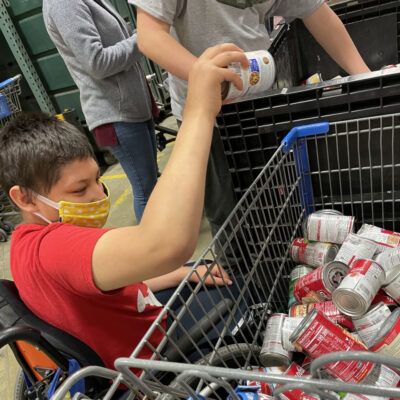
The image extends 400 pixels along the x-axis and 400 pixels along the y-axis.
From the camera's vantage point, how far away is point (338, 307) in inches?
35.5

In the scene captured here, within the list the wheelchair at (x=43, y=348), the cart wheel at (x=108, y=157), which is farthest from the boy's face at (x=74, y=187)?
the cart wheel at (x=108, y=157)

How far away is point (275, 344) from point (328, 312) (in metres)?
0.19

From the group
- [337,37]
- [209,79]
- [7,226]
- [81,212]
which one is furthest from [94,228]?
[7,226]

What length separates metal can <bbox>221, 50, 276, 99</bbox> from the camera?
2.68 feet

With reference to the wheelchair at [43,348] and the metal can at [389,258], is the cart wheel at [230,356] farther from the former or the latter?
the metal can at [389,258]

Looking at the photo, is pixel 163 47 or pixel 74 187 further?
pixel 163 47

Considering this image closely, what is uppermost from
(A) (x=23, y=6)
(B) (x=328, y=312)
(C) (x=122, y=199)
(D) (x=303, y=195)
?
(A) (x=23, y=6)

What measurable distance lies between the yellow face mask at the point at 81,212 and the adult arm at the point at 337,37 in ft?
3.96

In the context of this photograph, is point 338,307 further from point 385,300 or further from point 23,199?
point 23,199

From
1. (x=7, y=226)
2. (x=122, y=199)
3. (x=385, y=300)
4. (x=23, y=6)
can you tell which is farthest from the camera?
(x=23, y=6)

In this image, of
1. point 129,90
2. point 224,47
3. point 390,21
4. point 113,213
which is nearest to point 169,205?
point 224,47

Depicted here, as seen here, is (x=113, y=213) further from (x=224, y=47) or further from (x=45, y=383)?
(x=224, y=47)

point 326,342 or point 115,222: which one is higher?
point 326,342

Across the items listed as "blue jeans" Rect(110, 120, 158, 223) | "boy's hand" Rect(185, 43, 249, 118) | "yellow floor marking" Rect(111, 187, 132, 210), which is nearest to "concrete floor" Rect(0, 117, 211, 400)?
"yellow floor marking" Rect(111, 187, 132, 210)
